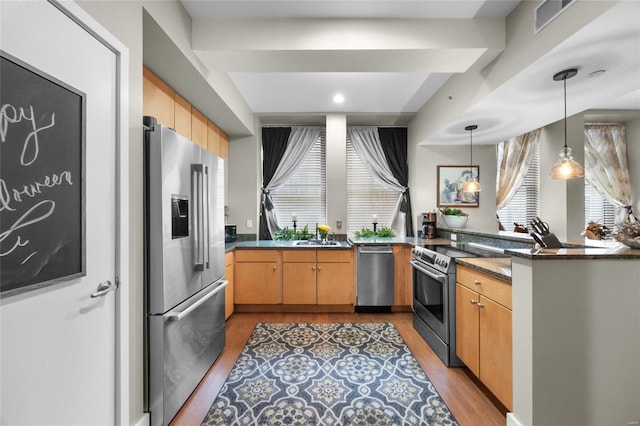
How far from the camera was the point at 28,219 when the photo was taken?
0.97 metres

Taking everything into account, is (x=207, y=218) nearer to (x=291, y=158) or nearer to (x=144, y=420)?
(x=144, y=420)

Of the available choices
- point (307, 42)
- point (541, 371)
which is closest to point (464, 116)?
point (307, 42)

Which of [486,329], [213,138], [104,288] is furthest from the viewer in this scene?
[213,138]

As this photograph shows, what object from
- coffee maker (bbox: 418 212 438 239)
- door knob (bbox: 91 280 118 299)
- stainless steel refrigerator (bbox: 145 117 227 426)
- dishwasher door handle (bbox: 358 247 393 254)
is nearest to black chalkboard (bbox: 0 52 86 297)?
door knob (bbox: 91 280 118 299)

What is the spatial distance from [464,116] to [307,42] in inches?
69.1

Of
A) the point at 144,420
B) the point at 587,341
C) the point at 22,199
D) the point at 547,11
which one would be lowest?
the point at 144,420

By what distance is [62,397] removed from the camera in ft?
3.61

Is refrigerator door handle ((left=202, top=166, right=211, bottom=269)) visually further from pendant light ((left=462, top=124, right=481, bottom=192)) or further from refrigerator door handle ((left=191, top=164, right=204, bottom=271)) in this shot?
pendant light ((left=462, top=124, right=481, bottom=192))

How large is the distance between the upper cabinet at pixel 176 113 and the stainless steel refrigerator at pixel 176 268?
0.55 m

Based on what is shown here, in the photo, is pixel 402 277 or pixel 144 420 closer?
pixel 144 420

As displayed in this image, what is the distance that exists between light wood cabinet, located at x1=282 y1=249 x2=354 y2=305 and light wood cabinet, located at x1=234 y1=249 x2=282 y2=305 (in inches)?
4.3

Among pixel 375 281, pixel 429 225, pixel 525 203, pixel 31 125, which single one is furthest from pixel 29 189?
pixel 525 203

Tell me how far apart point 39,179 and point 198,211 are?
978 mm

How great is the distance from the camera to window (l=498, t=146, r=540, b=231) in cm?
459
